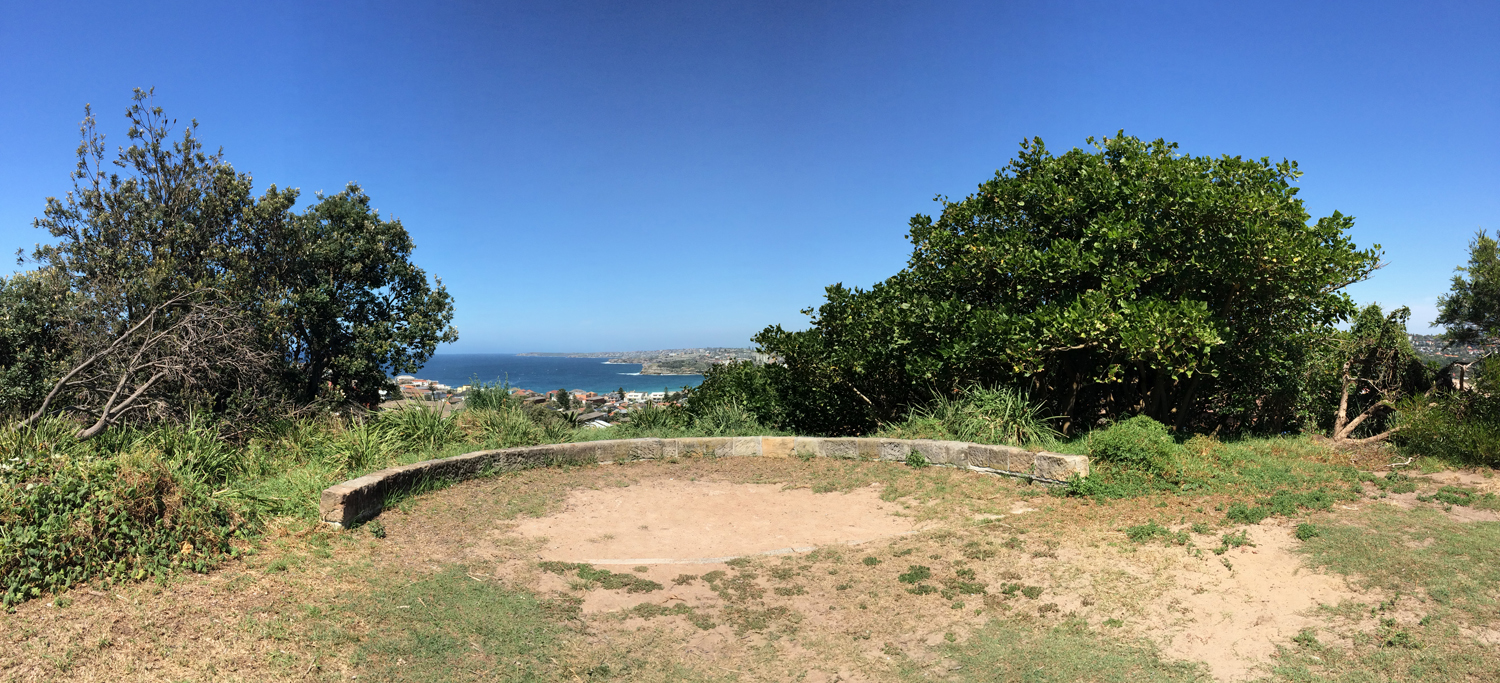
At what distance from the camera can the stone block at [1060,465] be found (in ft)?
23.4

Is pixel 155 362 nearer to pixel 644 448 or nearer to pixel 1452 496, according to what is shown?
pixel 644 448

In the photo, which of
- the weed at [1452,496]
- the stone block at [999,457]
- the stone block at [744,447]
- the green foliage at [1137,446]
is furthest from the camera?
the stone block at [744,447]

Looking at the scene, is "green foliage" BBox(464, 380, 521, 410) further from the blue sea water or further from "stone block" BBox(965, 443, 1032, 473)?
"stone block" BBox(965, 443, 1032, 473)

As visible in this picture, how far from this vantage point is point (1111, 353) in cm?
852

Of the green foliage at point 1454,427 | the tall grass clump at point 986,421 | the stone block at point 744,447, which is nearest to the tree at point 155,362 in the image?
the stone block at point 744,447

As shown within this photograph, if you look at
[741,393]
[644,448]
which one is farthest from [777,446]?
[741,393]

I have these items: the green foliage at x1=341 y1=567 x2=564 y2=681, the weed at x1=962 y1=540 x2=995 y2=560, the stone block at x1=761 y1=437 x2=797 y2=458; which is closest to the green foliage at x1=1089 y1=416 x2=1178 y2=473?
the weed at x1=962 y1=540 x2=995 y2=560

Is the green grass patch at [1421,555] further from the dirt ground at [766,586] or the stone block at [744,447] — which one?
the stone block at [744,447]

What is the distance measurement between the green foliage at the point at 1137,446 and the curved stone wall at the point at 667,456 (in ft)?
0.92

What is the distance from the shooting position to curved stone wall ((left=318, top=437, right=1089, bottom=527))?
6.23m

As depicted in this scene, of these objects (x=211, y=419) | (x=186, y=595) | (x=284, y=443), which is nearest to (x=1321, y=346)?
(x=186, y=595)

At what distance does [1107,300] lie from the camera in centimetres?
807

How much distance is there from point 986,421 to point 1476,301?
988cm

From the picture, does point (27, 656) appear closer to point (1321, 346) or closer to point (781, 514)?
point (781, 514)
